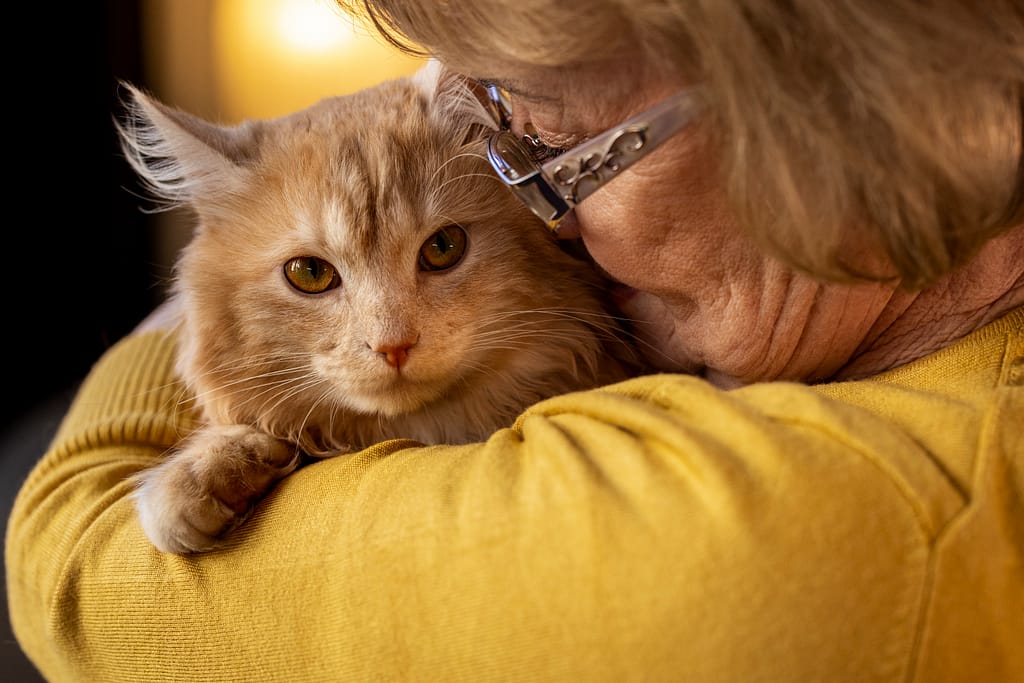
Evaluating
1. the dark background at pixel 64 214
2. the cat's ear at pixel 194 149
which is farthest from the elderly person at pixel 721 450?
the dark background at pixel 64 214

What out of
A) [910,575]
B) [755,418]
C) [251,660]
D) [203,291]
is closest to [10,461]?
[203,291]

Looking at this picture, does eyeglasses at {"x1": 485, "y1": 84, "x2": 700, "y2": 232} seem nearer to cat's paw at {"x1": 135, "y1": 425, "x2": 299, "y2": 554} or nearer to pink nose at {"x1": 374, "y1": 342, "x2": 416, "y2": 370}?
pink nose at {"x1": 374, "y1": 342, "x2": 416, "y2": 370}

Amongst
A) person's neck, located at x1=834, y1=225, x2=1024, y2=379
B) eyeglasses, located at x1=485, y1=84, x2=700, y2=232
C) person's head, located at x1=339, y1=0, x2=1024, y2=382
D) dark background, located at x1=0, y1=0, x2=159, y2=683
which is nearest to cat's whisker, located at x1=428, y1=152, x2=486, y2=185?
eyeglasses, located at x1=485, y1=84, x2=700, y2=232

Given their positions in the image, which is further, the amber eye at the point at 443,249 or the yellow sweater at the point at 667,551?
the amber eye at the point at 443,249

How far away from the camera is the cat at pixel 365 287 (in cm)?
128

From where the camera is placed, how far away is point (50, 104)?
2.47 meters

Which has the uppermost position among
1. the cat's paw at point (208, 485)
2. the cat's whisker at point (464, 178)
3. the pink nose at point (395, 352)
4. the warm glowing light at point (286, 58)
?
the warm glowing light at point (286, 58)

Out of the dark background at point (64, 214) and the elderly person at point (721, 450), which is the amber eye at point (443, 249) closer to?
the elderly person at point (721, 450)

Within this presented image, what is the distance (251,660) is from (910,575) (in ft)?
2.29

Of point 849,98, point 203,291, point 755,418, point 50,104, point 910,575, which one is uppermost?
point 50,104

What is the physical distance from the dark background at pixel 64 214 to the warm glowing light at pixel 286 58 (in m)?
0.34

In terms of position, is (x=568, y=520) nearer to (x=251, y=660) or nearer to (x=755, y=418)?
(x=755, y=418)

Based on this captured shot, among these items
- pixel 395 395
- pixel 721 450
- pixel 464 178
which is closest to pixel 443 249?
pixel 464 178

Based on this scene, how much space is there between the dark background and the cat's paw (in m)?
1.02
